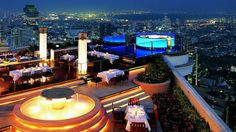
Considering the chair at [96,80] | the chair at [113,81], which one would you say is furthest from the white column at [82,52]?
the chair at [113,81]

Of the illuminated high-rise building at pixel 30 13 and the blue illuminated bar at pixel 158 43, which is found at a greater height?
the illuminated high-rise building at pixel 30 13

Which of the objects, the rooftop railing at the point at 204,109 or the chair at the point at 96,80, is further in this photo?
the chair at the point at 96,80

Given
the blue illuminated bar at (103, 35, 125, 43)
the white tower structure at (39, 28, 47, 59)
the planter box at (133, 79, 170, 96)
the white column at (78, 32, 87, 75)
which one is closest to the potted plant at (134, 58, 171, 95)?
the planter box at (133, 79, 170, 96)

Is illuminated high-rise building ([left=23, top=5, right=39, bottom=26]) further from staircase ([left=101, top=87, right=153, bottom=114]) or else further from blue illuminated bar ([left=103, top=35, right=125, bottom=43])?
staircase ([left=101, top=87, right=153, bottom=114])

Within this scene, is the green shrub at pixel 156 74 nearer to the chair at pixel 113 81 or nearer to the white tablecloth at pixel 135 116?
the chair at pixel 113 81

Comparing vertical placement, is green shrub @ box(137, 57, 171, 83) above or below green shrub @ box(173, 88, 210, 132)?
above

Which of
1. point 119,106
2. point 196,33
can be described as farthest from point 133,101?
point 196,33
